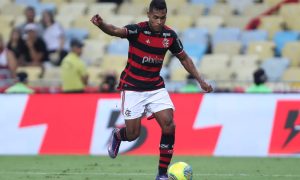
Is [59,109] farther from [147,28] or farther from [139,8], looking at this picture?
[139,8]

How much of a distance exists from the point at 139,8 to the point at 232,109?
7.53 metres

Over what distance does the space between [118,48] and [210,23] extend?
7.16 feet

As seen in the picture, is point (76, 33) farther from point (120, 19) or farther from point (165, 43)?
point (165, 43)

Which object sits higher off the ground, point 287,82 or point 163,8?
point 163,8

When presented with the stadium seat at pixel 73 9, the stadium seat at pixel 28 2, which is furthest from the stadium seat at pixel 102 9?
the stadium seat at pixel 28 2

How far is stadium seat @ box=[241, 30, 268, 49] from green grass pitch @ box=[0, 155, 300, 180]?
5.94m

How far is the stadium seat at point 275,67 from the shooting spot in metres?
19.9

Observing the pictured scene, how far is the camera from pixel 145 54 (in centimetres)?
1173

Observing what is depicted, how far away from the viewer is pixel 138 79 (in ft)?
39.0

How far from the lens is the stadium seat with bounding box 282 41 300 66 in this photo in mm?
20297

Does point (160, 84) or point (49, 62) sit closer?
point (160, 84)

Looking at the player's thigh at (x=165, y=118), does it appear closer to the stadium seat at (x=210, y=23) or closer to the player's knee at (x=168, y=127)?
the player's knee at (x=168, y=127)

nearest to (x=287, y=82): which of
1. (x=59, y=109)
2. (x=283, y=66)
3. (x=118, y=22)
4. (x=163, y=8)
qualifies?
(x=283, y=66)

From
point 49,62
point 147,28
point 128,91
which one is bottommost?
point 49,62
